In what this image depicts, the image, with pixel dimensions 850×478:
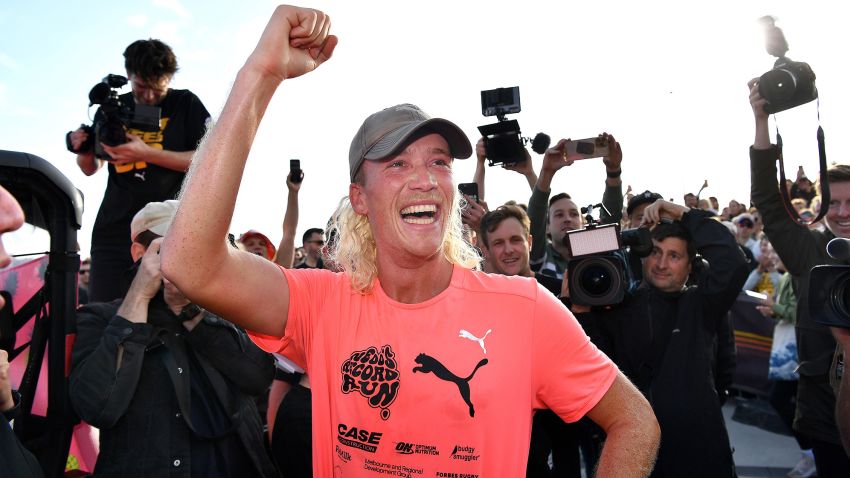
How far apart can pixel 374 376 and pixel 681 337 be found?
2333mm

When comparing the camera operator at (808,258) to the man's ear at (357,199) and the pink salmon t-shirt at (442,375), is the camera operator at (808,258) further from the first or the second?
the man's ear at (357,199)

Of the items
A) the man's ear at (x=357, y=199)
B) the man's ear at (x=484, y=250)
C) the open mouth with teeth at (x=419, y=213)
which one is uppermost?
the man's ear at (x=357, y=199)

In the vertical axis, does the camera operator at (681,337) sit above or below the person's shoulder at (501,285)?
below

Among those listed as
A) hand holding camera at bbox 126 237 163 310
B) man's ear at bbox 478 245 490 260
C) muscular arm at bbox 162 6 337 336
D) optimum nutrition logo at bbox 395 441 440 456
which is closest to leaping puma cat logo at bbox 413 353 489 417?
optimum nutrition logo at bbox 395 441 440 456

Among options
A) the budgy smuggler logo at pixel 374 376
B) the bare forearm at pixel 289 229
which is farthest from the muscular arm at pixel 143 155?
the budgy smuggler logo at pixel 374 376

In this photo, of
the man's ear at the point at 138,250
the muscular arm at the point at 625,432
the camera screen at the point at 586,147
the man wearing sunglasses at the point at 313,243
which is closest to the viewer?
the muscular arm at the point at 625,432

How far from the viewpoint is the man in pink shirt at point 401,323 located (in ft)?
5.94

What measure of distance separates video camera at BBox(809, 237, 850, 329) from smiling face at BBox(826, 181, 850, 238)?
1.27m

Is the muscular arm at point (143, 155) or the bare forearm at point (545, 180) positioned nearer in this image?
the muscular arm at point (143, 155)

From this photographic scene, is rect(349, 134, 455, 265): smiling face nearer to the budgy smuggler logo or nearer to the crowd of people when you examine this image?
the crowd of people

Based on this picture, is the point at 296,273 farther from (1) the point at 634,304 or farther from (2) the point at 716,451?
(2) the point at 716,451

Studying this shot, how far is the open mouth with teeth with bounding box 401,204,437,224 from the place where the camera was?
7.24 feet

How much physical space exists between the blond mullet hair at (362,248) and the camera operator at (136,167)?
5.33ft

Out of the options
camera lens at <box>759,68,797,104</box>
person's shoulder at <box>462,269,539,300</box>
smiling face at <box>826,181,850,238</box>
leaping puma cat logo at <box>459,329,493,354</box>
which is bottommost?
leaping puma cat logo at <box>459,329,493,354</box>
